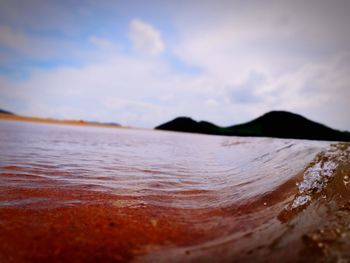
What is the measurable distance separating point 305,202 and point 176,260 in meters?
1.38

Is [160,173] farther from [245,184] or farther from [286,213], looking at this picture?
[286,213]

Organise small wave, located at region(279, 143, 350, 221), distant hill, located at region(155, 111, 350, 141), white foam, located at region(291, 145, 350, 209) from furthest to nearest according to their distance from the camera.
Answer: distant hill, located at region(155, 111, 350, 141) < white foam, located at region(291, 145, 350, 209) < small wave, located at region(279, 143, 350, 221)

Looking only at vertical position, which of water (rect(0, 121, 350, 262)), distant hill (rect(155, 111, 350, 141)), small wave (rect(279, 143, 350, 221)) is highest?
distant hill (rect(155, 111, 350, 141))

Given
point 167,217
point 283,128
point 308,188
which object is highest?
point 283,128

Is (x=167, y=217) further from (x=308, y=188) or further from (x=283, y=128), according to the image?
(x=283, y=128)

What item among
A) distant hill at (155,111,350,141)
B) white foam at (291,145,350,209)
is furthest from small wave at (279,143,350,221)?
distant hill at (155,111,350,141)

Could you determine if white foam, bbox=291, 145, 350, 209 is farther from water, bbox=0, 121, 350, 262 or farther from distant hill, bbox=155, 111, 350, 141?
distant hill, bbox=155, 111, 350, 141

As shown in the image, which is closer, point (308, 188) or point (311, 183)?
point (308, 188)

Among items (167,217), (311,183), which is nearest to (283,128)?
(311,183)

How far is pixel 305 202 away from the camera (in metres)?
2.03

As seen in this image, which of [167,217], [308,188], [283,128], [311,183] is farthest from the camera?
[283,128]

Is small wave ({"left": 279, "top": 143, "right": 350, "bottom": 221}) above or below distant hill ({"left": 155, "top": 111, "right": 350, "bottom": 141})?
below

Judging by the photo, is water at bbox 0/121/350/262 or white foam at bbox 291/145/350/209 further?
white foam at bbox 291/145/350/209

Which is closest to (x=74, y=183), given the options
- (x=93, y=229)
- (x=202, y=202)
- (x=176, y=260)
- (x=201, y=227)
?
(x=93, y=229)
